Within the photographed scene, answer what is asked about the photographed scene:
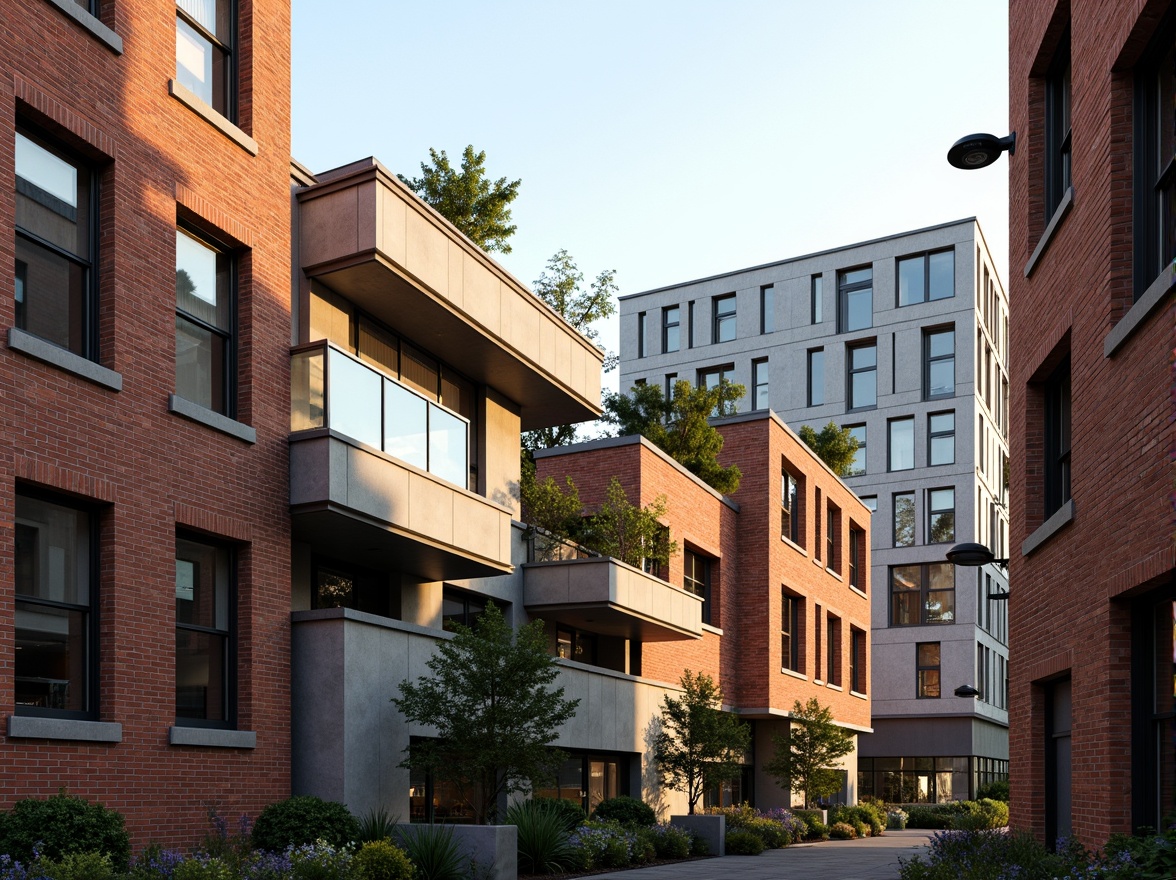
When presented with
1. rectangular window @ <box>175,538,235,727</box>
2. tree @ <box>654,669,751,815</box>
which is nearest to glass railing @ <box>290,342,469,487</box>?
rectangular window @ <box>175,538,235,727</box>

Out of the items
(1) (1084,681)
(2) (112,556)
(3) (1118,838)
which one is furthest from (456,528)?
(3) (1118,838)

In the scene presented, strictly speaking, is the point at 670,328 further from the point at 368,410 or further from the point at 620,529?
the point at 368,410

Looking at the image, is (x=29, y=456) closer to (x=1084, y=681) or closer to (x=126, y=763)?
(x=126, y=763)

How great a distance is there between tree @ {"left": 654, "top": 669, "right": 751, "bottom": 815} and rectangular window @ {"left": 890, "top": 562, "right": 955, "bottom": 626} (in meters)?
32.7

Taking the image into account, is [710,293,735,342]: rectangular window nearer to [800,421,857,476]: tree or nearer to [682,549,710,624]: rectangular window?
[800,421,857,476]: tree

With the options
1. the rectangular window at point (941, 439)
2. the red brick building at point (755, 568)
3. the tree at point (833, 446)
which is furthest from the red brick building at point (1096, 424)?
the rectangular window at point (941, 439)

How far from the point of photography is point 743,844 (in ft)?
89.9

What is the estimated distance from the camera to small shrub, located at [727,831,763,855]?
89.9 feet

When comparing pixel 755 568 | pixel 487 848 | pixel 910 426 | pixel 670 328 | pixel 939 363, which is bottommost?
pixel 487 848

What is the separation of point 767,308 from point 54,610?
5273 cm

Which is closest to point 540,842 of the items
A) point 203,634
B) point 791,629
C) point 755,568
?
point 203,634

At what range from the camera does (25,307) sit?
13.5 metres

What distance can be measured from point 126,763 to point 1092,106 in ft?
39.6

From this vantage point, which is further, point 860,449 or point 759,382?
point 759,382
